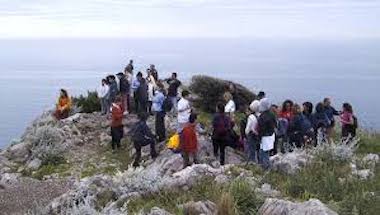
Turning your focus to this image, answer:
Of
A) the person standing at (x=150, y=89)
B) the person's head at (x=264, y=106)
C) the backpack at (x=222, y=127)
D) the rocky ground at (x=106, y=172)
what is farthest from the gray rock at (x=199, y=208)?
the person standing at (x=150, y=89)

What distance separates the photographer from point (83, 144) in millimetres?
23078

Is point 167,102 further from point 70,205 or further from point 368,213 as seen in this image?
point 368,213

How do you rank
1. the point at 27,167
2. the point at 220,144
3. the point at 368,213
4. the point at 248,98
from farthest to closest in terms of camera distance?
the point at 248,98 → the point at 27,167 → the point at 220,144 → the point at 368,213

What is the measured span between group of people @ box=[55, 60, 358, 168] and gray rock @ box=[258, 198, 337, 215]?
4.01 meters

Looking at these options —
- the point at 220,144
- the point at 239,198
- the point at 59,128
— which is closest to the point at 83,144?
the point at 59,128

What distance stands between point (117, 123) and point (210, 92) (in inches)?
304

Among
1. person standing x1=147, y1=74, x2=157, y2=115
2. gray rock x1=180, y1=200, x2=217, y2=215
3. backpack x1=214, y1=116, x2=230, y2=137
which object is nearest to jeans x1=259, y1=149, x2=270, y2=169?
backpack x1=214, y1=116, x2=230, y2=137

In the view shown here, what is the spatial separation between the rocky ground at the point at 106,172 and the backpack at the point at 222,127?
83 cm

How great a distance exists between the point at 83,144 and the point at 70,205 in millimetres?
11012

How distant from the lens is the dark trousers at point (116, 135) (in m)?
21.9

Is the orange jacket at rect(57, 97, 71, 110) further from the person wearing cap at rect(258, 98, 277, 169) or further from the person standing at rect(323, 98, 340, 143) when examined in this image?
the person wearing cap at rect(258, 98, 277, 169)

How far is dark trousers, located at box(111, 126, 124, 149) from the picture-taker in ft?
72.0

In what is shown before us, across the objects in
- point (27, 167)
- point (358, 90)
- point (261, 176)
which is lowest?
point (358, 90)

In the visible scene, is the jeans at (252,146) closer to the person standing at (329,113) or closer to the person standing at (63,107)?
the person standing at (329,113)
